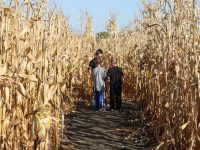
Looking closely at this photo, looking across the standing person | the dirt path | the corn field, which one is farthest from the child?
the corn field

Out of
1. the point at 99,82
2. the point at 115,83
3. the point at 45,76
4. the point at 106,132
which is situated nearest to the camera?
the point at 45,76

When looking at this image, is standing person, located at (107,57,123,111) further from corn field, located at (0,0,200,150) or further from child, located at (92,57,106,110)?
corn field, located at (0,0,200,150)

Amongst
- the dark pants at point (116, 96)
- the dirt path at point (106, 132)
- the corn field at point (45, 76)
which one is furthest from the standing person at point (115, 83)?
the corn field at point (45, 76)

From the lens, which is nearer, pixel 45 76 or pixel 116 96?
pixel 45 76

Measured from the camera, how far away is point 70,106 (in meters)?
9.24

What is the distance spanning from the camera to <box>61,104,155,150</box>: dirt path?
580 cm

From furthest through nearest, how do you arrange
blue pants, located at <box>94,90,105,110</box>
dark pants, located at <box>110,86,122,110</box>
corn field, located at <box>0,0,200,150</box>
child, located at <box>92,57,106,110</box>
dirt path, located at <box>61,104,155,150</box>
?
1. dark pants, located at <box>110,86,122,110</box>
2. blue pants, located at <box>94,90,105,110</box>
3. child, located at <box>92,57,106,110</box>
4. dirt path, located at <box>61,104,155,150</box>
5. corn field, located at <box>0,0,200,150</box>

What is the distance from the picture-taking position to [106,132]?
6.62 m

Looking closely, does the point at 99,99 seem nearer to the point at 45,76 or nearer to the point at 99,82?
the point at 99,82

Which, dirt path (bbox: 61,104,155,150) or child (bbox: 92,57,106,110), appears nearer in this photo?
dirt path (bbox: 61,104,155,150)

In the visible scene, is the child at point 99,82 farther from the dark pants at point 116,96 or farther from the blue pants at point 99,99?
the dark pants at point 116,96

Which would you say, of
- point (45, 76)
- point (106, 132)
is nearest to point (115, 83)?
point (106, 132)

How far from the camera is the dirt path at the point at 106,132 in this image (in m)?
5.80

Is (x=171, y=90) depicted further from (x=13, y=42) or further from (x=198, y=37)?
(x=13, y=42)
